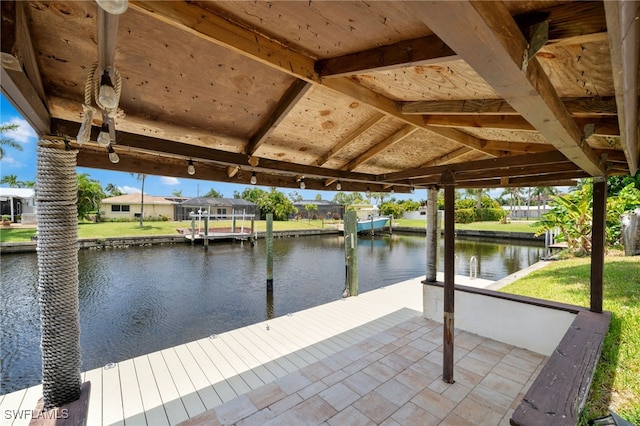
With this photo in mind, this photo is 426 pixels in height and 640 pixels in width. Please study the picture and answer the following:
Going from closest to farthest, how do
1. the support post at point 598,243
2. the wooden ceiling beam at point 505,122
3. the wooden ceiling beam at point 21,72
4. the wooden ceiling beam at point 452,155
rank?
the wooden ceiling beam at point 21,72
the wooden ceiling beam at point 505,122
the support post at point 598,243
the wooden ceiling beam at point 452,155

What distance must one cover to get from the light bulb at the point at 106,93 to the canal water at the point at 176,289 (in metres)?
5.32

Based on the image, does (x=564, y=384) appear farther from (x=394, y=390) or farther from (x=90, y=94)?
(x=90, y=94)

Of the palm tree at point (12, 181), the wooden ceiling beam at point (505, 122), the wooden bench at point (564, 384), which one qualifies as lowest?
the wooden bench at point (564, 384)

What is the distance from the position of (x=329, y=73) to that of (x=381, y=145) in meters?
1.55

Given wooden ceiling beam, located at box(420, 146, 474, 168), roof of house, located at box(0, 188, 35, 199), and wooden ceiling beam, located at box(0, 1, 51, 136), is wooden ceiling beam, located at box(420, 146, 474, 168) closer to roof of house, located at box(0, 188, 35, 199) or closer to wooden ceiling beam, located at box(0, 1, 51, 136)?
wooden ceiling beam, located at box(0, 1, 51, 136)

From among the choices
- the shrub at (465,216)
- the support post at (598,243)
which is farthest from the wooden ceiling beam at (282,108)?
the shrub at (465,216)

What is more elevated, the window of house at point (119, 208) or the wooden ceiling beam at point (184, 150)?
the wooden ceiling beam at point (184, 150)

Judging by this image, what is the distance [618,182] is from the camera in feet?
30.0

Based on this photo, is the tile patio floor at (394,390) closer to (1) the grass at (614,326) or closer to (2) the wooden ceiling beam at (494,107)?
(1) the grass at (614,326)

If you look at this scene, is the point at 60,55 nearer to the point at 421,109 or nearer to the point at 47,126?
the point at 47,126

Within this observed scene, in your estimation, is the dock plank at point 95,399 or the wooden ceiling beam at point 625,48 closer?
the wooden ceiling beam at point 625,48

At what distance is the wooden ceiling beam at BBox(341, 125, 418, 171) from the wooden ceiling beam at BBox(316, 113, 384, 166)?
1.16 ft

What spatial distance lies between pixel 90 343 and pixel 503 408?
663 cm

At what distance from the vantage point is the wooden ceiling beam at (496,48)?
2.09ft
